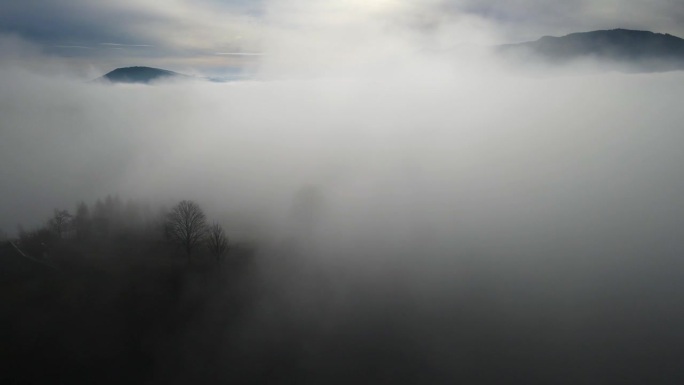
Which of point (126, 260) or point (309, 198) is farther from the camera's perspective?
point (309, 198)

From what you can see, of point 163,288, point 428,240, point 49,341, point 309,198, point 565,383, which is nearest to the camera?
point 565,383

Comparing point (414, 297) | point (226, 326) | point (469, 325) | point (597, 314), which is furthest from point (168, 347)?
point (597, 314)

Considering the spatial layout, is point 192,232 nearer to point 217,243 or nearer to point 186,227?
point 186,227

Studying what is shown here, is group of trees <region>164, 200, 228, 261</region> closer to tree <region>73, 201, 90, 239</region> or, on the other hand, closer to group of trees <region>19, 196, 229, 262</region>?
group of trees <region>19, 196, 229, 262</region>

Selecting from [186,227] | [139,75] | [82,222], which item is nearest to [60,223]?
[82,222]

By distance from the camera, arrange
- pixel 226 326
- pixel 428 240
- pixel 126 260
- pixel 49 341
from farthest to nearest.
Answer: pixel 428 240, pixel 126 260, pixel 226 326, pixel 49 341

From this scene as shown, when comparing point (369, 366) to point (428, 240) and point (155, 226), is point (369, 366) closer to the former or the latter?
point (428, 240)

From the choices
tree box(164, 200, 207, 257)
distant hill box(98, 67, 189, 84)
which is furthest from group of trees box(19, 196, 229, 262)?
distant hill box(98, 67, 189, 84)
